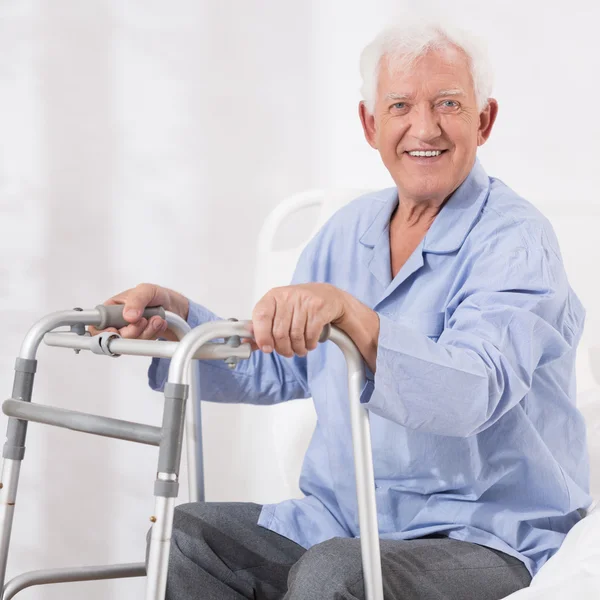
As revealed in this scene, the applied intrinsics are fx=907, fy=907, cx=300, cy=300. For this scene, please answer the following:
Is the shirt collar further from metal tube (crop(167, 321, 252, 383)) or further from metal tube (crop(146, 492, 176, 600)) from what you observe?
metal tube (crop(146, 492, 176, 600))

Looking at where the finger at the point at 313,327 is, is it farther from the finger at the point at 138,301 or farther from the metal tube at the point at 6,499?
the metal tube at the point at 6,499

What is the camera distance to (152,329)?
1403 mm

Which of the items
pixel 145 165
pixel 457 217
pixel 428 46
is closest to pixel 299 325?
pixel 457 217

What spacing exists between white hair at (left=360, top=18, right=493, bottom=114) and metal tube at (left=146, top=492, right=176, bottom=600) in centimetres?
81

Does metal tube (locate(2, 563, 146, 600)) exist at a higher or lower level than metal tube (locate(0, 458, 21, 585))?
lower

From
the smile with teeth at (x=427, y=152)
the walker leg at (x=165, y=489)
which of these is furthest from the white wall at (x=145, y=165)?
the walker leg at (x=165, y=489)

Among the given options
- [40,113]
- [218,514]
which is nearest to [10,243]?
[40,113]

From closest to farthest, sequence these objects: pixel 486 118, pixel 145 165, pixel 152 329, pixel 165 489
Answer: pixel 165 489
pixel 152 329
pixel 486 118
pixel 145 165

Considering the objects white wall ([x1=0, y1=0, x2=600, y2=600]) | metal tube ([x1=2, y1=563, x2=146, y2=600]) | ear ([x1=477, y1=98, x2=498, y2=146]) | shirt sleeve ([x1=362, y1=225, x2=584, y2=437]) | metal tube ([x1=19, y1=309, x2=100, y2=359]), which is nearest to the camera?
shirt sleeve ([x1=362, y1=225, x2=584, y2=437])

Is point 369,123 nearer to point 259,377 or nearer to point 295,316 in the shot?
point 259,377

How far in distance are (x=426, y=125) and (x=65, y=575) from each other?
3.04ft

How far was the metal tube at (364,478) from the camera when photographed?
111cm

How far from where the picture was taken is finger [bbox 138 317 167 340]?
4.58 ft

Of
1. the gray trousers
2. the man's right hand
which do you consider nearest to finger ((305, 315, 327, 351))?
the gray trousers
